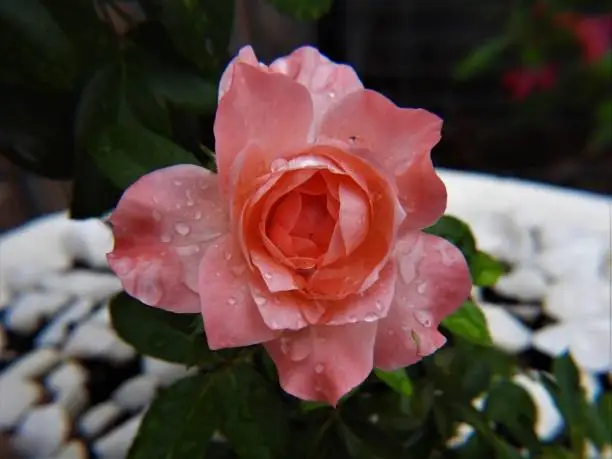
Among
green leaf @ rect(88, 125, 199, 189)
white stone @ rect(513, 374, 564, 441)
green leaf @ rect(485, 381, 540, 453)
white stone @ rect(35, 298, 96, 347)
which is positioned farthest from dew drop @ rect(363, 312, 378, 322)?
white stone @ rect(35, 298, 96, 347)

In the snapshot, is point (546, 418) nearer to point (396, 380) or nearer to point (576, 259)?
point (576, 259)

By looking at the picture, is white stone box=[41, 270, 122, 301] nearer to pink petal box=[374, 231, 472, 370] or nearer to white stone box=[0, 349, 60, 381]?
white stone box=[0, 349, 60, 381]

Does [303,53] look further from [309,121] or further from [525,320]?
[525,320]

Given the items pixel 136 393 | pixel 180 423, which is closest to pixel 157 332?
pixel 180 423

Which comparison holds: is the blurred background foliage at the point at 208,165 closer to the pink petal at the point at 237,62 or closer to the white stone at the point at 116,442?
the pink petal at the point at 237,62

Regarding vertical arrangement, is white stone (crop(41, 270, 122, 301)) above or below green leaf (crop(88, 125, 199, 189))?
below
